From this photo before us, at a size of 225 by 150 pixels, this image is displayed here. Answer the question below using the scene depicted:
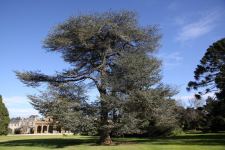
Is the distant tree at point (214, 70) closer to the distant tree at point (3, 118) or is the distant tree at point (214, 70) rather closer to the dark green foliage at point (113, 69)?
the dark green foliage at point (113, 69)

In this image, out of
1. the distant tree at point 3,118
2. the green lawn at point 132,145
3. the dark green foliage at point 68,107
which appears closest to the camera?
the green lawn at point 132,145

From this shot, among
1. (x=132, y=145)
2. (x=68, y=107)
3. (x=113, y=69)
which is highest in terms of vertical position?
(x=113, y=69)

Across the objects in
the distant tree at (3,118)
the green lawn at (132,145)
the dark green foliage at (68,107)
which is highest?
the distant tree at (3,118)

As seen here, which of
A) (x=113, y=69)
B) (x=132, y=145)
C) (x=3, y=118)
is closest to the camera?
(x=132, y=145)

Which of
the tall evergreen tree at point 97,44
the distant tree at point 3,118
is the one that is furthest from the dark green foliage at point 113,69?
the distant tree at point 3,118

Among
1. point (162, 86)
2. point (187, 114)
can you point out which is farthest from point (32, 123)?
point (162, 86)

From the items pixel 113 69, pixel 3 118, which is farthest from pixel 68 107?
pixel 3 118

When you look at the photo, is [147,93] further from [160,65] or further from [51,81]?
[51,81]

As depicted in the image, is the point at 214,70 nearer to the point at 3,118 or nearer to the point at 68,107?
the point at 68,107

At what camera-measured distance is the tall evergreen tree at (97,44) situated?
98.1 feet

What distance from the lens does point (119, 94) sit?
27.8 metres

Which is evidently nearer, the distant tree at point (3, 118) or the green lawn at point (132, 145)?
the green lawn at point (132, 145)

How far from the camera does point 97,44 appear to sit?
31266mm

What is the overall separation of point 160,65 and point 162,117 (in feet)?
15.3
